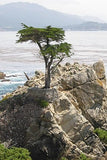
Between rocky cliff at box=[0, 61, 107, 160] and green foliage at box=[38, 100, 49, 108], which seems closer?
rocky cliff at box=[0, 61, 107, 160]

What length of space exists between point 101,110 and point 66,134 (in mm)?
8417

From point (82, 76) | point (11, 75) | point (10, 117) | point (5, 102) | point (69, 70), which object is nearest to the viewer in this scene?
point (10, 117)

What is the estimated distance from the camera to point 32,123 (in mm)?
28781

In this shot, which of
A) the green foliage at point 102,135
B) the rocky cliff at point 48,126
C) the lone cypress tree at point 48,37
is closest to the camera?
the rocky cliff at point 48,126

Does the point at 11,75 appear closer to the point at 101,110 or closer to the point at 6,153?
the point at 101,110

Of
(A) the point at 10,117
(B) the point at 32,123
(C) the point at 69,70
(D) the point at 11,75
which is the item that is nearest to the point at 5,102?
(A) the point at 10,117

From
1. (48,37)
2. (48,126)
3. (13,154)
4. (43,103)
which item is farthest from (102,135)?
(48,37)

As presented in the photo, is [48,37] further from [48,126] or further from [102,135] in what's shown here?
[102,135]

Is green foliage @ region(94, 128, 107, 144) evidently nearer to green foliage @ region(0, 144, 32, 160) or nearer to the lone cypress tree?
the lone cypress tree

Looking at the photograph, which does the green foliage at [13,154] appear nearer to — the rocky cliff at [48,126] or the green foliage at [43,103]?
the rocky cliff at [48,126]

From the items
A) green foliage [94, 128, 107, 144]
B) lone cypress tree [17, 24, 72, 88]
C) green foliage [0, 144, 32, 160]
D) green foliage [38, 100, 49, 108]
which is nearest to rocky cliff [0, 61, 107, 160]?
green foliage [38, 100, 49, 108]

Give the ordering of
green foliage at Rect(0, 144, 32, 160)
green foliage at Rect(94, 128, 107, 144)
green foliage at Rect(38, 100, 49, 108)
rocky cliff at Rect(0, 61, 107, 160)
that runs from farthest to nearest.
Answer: green foliage at Rect(94, 128, 107, 144)
green foliage at Rect(38, 100, 49, 108)
rocky cliff at Rect(0, 61, 107, 160)
green foliage at Rect(0, 144, 32, 160)

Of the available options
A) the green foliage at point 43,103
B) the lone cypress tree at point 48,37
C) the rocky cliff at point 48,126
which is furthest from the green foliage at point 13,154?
the lone cypress tree at point 48,37

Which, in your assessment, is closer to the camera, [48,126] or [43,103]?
[48,126]
